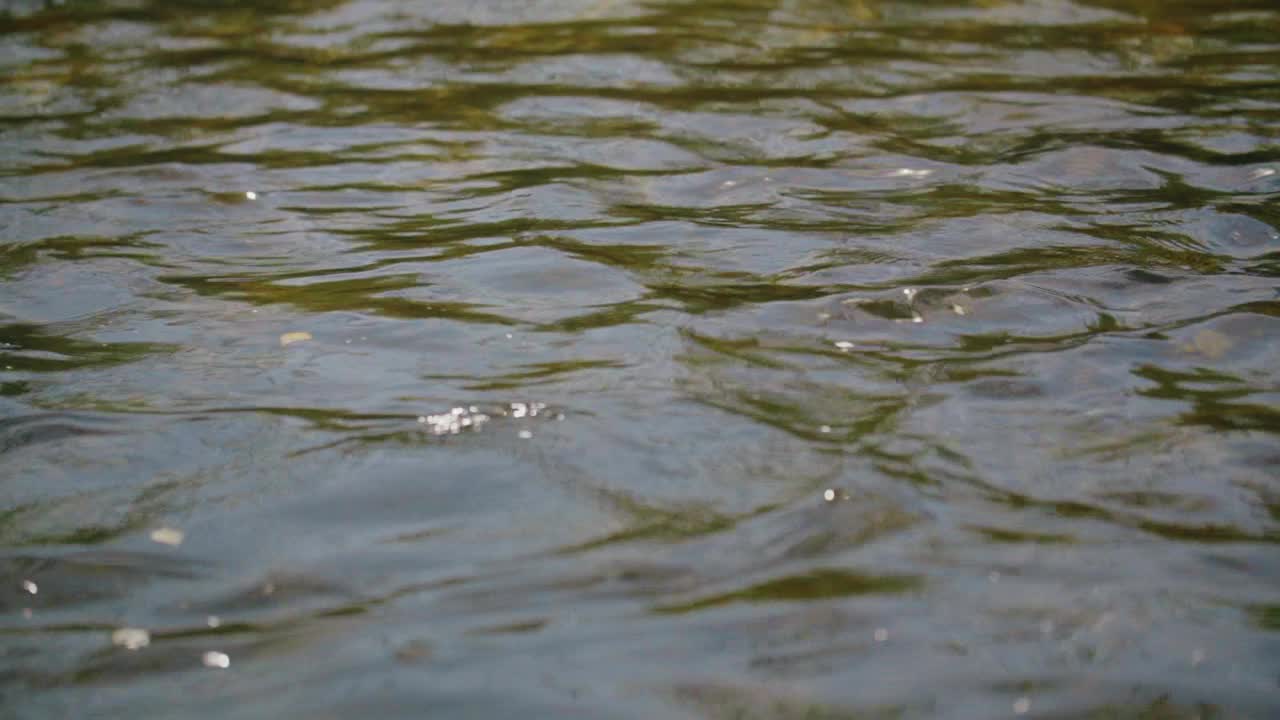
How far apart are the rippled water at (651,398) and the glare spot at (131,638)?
0.02m

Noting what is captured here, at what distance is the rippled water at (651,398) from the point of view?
7.00 ft

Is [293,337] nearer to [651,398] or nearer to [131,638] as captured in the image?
[651,398]

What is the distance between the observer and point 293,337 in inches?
129

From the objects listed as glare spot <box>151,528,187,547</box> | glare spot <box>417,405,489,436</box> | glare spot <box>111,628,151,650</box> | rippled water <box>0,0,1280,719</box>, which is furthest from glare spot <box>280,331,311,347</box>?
glare spot <box>111,628,151,650</box>

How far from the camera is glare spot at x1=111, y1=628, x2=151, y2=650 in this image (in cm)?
219

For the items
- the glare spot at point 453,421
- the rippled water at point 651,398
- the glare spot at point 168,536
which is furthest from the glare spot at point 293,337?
the glare spot at point 168,536

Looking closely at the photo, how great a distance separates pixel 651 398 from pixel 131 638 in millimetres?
1089

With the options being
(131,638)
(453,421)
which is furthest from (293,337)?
(131,638)

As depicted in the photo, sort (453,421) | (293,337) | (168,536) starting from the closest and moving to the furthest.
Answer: (168,536), (453,421), (293,337)

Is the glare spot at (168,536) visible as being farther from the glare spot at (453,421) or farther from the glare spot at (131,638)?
the glare spot at (453,421)

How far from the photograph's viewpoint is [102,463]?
2711 mm

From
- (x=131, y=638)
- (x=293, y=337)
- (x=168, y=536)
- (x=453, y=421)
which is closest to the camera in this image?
(x=131, y=638)

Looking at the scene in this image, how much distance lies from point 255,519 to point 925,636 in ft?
3.73

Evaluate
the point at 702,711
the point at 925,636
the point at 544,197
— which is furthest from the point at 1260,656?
the point at 544,197
